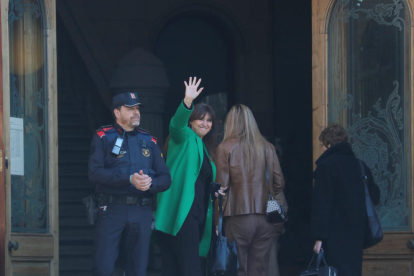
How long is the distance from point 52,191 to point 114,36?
553 centimetres

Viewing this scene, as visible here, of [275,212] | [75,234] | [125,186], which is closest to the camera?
[125,186]

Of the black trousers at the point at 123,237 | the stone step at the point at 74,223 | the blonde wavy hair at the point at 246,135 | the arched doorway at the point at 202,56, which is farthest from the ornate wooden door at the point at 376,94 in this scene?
the arched doorway at the point at 202,56

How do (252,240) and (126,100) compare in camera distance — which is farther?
(252,240)

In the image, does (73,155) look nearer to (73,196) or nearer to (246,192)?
(73,196)

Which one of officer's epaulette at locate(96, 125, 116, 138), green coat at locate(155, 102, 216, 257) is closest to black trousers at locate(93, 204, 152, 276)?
green coat at locate(155, 102, 216, 257)

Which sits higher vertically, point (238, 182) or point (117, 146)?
point (117, 146)

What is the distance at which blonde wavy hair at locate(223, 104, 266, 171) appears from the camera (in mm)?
6320

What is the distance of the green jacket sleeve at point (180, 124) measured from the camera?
5594 mm

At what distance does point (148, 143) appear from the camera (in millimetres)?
5703

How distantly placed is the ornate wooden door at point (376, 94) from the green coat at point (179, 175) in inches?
58.0

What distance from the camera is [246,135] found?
6375mm

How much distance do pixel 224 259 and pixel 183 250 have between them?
0.42 m

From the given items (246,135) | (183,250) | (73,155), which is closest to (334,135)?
(246,135)

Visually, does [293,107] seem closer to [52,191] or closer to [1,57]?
[52,191]
